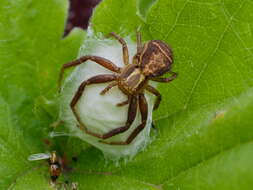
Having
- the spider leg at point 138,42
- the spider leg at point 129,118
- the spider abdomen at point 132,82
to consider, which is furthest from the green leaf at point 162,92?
the spider abdomen at point 132,82

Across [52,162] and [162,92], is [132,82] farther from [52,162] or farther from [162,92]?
[52,162]

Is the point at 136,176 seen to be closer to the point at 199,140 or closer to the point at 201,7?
the point at 199,140

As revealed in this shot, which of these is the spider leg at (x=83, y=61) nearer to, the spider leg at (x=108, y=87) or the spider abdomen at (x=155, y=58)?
the spider leg at (x=108, y=87)

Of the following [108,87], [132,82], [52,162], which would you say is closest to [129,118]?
[108,87]

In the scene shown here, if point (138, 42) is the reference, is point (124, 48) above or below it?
below

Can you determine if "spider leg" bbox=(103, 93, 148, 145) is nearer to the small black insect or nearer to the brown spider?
the brown spider

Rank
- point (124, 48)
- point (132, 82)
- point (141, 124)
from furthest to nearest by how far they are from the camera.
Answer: point (132, 82) → point (124, 48) → point (141, 124)

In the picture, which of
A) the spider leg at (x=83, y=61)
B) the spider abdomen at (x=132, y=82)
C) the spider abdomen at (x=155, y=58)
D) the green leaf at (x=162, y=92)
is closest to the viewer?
the green leaf at (x=162, y=92)
